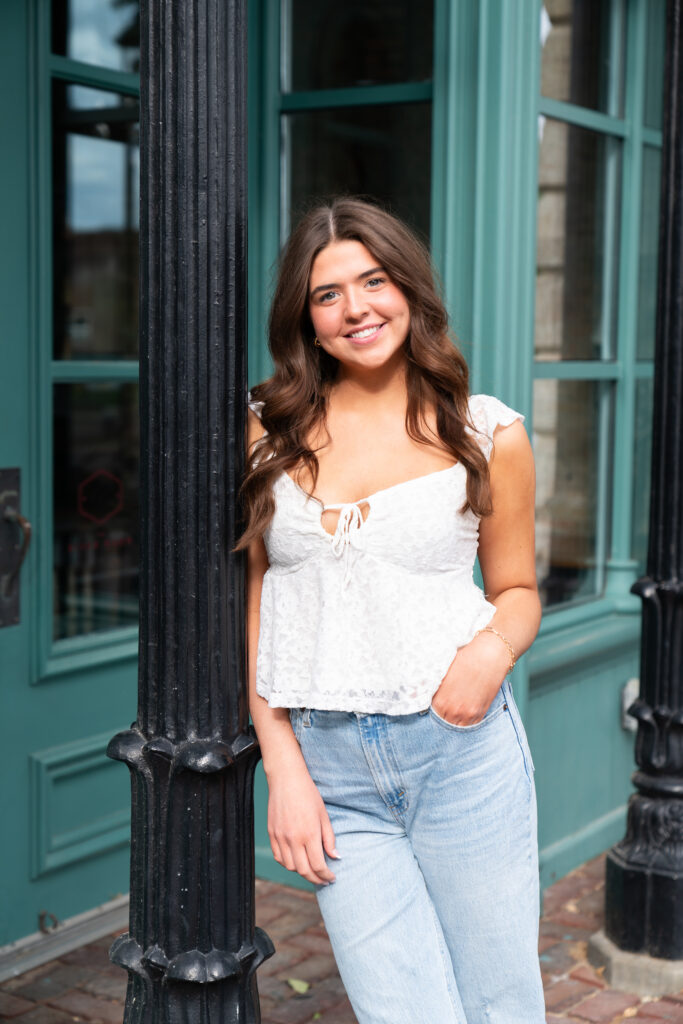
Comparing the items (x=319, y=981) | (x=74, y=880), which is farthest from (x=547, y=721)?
(x=74, y=880)

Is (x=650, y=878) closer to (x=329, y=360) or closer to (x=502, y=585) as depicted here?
(x=502, y=585)

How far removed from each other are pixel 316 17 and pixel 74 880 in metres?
3.00

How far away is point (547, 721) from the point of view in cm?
435

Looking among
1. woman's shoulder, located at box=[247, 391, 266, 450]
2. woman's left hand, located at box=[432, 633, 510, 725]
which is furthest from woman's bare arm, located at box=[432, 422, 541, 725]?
woman's shoulder, located at box=[247, 391, 266, 450]

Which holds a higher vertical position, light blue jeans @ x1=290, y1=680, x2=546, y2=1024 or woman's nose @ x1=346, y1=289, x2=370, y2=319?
woman's nose @ x1=346, y1=289, x2=370, y2=319

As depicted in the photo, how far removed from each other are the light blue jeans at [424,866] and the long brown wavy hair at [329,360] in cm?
41

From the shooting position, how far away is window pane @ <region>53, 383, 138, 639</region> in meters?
3.96

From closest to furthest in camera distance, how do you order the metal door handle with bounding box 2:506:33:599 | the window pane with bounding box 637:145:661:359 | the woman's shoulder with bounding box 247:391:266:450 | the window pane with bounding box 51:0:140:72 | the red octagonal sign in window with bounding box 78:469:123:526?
the woman's shoulder with bounding box 247:391:266:450 → the metal door handle with bounding box 2:506:33:599 → the window pane with bounding box 51:0:140:72 → the red octagonal sign in window with bounding box 78:469:123:526 → the window pane with bounding box 637:145:661:359

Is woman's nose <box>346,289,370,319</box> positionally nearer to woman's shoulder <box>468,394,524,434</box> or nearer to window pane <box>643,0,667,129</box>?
woman's shoulder <box>468,394,524,434</box>

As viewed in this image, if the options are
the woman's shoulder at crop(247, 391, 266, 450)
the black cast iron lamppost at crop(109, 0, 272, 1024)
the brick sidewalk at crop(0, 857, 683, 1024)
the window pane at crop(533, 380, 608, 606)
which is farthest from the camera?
the window pane at crop(533, 380, 608, 606)

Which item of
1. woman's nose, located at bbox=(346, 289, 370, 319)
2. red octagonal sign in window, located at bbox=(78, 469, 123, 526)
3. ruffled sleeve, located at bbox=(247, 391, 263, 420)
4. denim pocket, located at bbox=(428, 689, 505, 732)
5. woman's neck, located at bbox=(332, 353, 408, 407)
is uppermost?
woman's nose, located at bbox=(346, 289, 370, 319)

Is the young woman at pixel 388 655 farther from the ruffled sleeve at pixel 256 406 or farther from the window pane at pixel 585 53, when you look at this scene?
the window pane at pixel 585 53

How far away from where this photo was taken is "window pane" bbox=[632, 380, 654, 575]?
5020 millimetres

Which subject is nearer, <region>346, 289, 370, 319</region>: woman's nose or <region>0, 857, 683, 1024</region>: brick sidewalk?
<region>346, 289, 370, 319</region>: woman's nose
